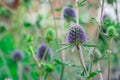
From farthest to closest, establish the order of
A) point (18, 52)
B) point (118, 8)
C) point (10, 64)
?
1. point (10, 64)
2. point (18, 52)
3. point (118, 8)

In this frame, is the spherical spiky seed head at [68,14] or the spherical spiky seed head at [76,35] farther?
the spherical spiky seed head at [68,14]

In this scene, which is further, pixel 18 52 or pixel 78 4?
pixel 18 52

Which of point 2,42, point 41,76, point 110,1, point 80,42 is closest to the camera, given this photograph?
point 80,42

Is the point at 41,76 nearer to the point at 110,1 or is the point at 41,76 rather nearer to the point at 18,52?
the point at 110,1

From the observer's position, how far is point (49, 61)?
159 centimetres

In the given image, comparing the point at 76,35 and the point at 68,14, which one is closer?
the point at 76,35

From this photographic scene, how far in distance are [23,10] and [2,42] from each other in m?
0.33

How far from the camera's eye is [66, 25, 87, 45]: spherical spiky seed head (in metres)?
1.16

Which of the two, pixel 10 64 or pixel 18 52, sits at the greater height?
pixel 18 52

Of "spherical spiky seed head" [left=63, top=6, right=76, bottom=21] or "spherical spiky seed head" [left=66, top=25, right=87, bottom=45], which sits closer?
"spherical spiky seed head" [left=66, top=25, right=87, bottom=45]

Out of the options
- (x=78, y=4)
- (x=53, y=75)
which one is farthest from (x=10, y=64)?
(x=78, y=4)

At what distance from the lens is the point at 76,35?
1.18 m

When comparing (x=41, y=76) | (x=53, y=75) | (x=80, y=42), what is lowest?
(x=53, y=75)

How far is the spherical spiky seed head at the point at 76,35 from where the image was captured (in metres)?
1.16
